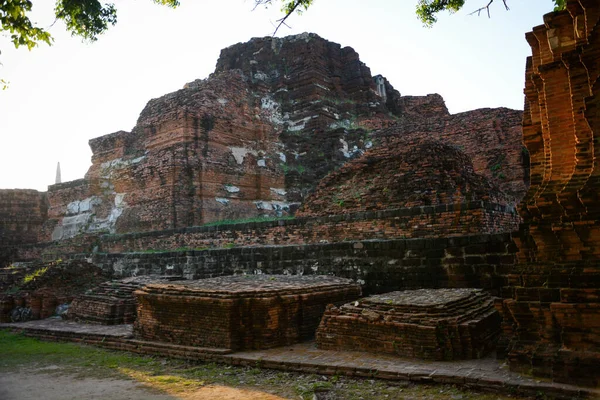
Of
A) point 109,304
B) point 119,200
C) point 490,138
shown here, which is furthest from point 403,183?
point 119,200

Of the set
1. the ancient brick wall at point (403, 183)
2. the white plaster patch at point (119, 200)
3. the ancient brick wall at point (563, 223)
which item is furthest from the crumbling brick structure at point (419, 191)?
the white plaster patch at point (119, 200)

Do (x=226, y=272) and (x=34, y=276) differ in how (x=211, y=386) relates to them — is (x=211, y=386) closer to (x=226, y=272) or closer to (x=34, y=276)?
(x=226, y=272)

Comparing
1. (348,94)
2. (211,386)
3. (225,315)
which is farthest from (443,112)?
(211,386)

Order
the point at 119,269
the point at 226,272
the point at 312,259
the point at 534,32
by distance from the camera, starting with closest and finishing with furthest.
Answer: the point at 534,32, the point at 312,259, the point at 226,272, the point at 119,269

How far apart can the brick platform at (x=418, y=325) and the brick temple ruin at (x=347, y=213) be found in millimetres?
23

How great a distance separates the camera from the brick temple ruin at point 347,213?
4.34 metres

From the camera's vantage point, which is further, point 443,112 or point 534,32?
point 443,112

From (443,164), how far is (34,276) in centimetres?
934

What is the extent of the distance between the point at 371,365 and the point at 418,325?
2.23ft

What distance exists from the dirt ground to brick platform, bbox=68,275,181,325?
2949 mm

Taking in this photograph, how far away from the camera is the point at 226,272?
9.64 metres

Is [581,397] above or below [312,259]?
below

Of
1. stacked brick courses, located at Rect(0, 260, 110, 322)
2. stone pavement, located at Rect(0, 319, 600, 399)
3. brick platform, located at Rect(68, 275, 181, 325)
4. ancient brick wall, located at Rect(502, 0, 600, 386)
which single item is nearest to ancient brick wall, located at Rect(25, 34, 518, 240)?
stacked brick courses, located at Rect(0, 260, 110, 322)

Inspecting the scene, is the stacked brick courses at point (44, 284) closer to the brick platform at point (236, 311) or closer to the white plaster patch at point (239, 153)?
the brick platform at point (236, 311)
